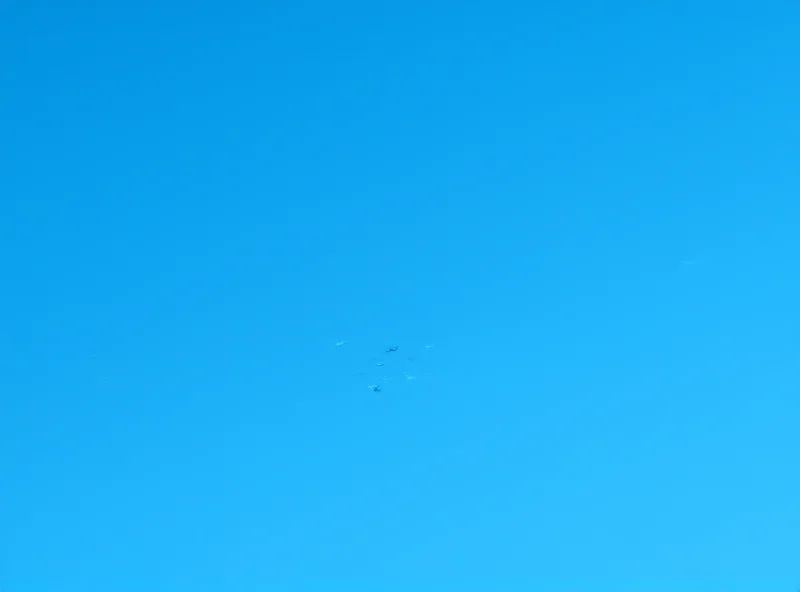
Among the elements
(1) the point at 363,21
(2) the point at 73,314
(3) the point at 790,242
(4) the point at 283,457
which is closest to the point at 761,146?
(3) the point at 790,242

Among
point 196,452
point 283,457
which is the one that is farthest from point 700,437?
point 196,452

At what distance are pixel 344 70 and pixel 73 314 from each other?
0.50m

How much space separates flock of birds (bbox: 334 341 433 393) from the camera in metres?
1.00

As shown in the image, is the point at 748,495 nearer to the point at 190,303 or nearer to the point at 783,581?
the point at 783,581

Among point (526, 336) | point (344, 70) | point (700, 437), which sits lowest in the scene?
point (700, 437)

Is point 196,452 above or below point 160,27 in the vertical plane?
below

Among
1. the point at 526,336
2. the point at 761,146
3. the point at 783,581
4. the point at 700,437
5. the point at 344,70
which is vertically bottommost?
the point at 783,581

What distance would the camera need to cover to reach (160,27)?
1036mm

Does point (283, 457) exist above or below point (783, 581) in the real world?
above

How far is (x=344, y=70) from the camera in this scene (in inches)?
40.5

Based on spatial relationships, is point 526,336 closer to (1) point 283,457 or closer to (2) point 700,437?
(2) point 700,437

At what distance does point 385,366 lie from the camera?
1.00 meters

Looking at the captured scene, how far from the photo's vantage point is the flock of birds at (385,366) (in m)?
1.00

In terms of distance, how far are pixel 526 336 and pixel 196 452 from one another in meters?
0.47
